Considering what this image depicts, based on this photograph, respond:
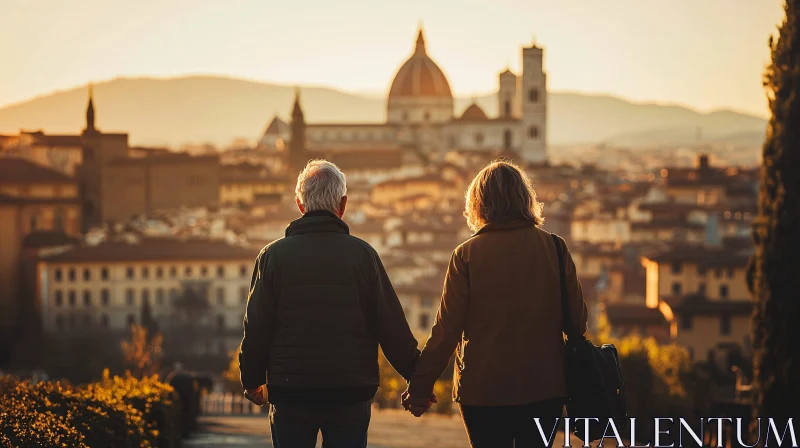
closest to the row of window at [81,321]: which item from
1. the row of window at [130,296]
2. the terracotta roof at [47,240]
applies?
the row of window at [130,296]

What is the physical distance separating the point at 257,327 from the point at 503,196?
892 millimetres

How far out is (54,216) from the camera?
73.6 metres

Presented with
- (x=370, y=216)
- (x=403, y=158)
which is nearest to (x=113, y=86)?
(x=403, y=158)

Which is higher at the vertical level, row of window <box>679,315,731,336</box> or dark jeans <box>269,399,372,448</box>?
dark jeans <box>269,399,372,448</box>

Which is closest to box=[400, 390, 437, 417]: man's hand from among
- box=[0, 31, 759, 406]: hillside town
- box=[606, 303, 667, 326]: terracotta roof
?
box=[0, 31, 759, 406]: hillside town

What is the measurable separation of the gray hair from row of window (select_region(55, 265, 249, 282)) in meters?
54.8

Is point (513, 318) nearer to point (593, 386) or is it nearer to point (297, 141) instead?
point (593, 386)

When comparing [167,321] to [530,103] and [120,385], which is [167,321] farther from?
[530,103]

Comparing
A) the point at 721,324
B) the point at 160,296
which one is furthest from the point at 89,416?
the point at 160,296

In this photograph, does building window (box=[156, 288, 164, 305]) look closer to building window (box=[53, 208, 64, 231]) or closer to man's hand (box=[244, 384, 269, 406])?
building window (box=[53, 208, 64, 231])

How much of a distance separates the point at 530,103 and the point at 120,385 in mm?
119377

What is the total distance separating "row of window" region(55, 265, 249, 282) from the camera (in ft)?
193

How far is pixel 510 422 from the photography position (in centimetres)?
507

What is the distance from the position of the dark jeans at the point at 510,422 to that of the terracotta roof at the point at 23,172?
2655 inches
